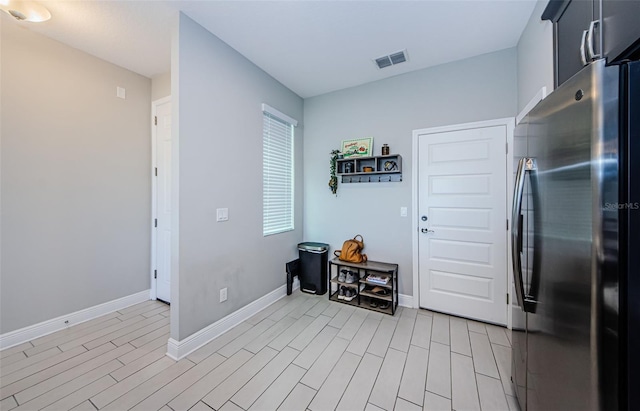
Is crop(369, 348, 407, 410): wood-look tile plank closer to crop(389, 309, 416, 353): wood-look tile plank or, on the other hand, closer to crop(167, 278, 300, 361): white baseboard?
crop(389, 309, 416, 353): wood-look tile plank

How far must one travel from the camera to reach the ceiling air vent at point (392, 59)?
2460 mm

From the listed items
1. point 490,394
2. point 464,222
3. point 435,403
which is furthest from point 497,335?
point 435,403

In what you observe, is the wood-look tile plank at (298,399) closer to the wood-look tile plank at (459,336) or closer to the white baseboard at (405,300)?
the wood-look tile plank at (459,336)

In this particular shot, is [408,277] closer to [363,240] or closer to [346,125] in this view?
[363,240]

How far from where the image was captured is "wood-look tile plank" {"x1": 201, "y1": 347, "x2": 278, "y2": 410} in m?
1.50

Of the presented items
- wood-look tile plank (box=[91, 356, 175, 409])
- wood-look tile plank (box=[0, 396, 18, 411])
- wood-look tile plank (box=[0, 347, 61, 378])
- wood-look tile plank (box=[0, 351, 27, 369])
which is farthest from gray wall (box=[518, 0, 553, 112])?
wood-look tile plank (box=[0, 351, 27, 369])

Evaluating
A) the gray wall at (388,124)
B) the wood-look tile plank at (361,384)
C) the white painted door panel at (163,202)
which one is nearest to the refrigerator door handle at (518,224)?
the wood-look tile plank at (361,384)

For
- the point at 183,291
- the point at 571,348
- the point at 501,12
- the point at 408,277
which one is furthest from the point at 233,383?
the point at 501,12

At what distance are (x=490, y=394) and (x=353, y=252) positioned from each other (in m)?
1.68

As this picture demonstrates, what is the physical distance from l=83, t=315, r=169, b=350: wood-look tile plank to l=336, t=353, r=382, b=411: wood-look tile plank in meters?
1.98

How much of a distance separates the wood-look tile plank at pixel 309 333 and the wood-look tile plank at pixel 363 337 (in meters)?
0.36

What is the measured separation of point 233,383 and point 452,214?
8.26ft

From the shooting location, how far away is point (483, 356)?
1.91 metres

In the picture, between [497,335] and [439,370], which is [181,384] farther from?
[497,335]
